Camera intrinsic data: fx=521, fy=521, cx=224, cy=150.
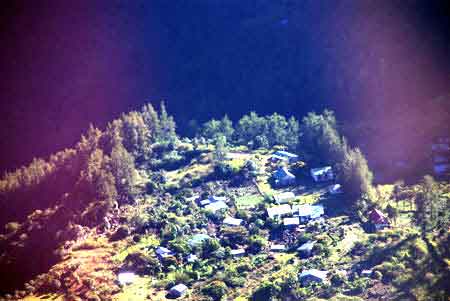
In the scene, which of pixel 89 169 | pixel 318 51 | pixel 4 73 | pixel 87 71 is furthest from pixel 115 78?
pixel 89 169

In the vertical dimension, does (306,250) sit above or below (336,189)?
below

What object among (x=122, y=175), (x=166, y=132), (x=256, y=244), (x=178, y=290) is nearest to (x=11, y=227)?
(x=122, y=175)

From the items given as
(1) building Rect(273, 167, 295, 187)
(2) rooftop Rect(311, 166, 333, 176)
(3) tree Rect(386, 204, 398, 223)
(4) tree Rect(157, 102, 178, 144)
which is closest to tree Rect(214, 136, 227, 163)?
(4) tree Rect(157, 102, 178, 144)

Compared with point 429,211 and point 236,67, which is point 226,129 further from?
point 429,211

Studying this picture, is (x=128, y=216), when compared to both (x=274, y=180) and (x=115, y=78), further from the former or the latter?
(x=115, y=78)

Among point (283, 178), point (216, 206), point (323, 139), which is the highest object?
point (323, 139)

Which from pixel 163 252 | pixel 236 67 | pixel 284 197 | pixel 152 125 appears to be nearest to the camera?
pixel 163 252
